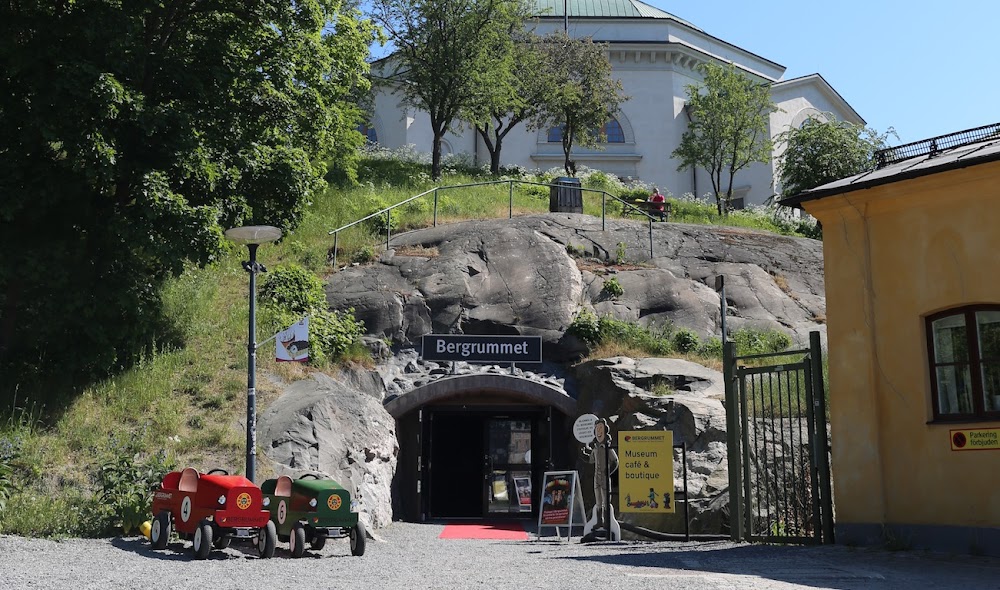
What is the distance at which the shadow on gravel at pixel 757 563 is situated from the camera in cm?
963

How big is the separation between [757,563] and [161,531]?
7684 mm

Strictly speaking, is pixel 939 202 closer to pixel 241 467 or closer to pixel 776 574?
pixel 776 574

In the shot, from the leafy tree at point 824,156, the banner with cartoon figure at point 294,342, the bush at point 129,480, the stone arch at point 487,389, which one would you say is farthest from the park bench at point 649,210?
the bush at point 129,480

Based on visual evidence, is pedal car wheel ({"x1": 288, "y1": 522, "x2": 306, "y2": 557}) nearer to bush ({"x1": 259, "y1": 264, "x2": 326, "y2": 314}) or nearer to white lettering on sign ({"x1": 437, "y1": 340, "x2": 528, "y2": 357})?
white lettering on sign ({"x1": 437, "y1": 340, "x2": 528, "y2": 357})

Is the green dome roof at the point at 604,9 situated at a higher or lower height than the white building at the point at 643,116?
higher

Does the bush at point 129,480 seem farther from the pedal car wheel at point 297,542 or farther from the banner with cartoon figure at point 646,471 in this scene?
the banner with cartoon figure at point 646,471

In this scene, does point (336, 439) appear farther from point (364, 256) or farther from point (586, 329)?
point (364, 256)

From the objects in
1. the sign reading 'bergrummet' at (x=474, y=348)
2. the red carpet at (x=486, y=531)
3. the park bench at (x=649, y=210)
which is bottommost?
the red carpet at (x=486, y=531)

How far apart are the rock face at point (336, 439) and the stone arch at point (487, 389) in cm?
126

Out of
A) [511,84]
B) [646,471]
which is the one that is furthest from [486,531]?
[511,84]

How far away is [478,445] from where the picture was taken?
83.9 feet

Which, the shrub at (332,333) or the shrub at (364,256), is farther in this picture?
the shrub at (364,256)

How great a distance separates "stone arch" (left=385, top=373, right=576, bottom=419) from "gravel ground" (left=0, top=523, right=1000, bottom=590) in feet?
22.8

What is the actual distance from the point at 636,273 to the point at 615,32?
27773 mm
